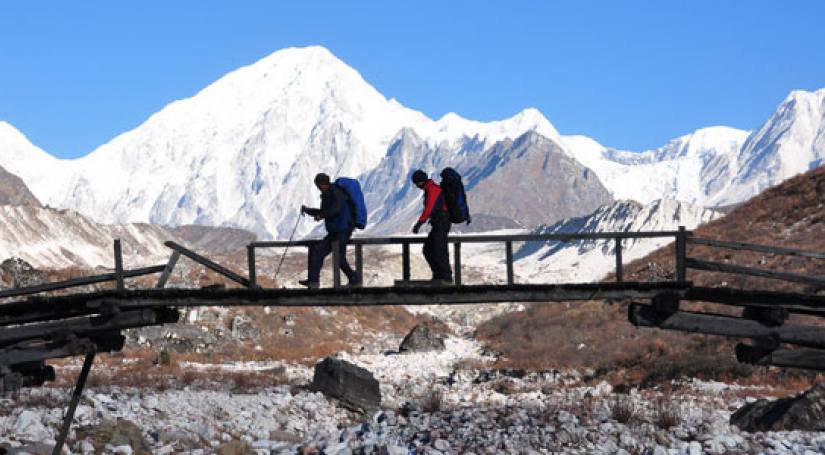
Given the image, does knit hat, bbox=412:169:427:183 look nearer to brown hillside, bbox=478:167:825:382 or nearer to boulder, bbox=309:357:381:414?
boulder, bbox=309:357:381:414

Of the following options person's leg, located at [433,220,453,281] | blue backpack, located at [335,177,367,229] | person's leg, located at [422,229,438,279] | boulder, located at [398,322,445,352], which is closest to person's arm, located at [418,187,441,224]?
person's leg, located at [433,220,453,281]

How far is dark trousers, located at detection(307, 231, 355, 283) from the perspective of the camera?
16.1 m

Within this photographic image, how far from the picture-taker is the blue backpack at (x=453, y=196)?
16047 millimetres

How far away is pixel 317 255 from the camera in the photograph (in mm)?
16344

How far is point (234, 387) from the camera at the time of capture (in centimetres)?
2636

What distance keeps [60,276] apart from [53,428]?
35213 mm

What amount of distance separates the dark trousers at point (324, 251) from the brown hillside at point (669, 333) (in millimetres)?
15830

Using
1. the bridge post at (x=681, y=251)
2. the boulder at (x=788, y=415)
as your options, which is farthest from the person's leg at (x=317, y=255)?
the boulder at (x=788, y=415)

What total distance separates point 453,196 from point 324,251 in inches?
89.6

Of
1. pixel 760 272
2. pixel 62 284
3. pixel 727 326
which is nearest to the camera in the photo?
pixel 760 272

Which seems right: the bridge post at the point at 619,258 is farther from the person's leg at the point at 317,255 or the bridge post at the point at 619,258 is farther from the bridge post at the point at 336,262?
the person's leg at the point at 317,255

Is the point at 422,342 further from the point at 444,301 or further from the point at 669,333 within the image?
the point at 444,301

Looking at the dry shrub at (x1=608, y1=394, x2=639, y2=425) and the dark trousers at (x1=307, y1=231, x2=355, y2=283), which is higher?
the dark trousers at (x1=307, y1=231, x2=355, y2=283)

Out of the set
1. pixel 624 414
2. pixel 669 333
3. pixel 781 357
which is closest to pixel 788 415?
pixel 624 414
